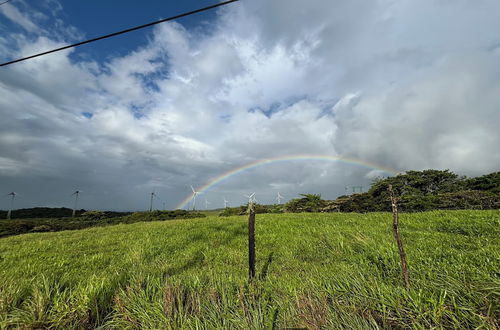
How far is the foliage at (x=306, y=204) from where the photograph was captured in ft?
90.2

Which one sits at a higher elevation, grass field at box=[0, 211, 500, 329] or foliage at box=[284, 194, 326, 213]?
foliage at box=[284, 194, 326, 213]

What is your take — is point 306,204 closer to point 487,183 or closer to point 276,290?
point 487,183

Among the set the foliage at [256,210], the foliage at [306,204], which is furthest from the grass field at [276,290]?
the foliage at [256,210]

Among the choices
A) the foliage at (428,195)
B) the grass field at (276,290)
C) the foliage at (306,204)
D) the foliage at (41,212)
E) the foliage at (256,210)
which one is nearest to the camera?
the grass field at (276,290)

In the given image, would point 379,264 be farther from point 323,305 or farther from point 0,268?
point 0,268

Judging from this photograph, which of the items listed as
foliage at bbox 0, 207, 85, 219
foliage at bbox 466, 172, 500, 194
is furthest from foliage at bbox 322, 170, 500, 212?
foliage at bbox 0, 207, 85, 219

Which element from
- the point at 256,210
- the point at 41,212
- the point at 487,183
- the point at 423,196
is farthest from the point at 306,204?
the point at 41,212

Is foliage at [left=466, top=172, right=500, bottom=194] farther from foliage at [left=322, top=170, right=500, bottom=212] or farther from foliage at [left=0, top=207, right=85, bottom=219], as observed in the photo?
foliage at [left=0, top=207, right=85, bottom=219]

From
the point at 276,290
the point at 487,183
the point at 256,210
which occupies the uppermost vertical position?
the point at 487,183

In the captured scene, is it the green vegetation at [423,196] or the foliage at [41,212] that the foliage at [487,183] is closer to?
the green vegetation at [423,196]

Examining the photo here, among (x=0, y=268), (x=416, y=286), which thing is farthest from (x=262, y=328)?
(x=0, y=268)

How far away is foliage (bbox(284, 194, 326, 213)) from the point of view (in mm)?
27505

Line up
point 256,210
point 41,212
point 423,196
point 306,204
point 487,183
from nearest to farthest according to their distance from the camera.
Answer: point 423,196, point 487,183, point 306,204, point 256,210, point 41,212

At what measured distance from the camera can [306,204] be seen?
28.2 m
